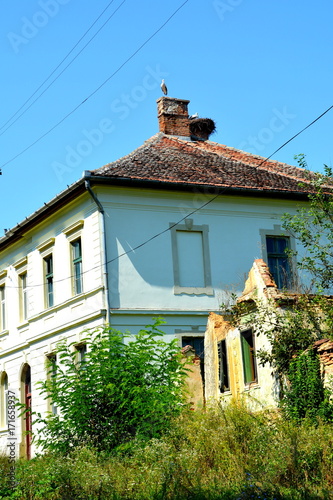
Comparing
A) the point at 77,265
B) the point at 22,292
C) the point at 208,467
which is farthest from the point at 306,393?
the point at 22,292

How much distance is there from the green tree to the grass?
1611 mm

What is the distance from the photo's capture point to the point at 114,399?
757 inches

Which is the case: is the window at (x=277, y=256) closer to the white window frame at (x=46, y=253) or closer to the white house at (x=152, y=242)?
the white house at (x=152, y=242)

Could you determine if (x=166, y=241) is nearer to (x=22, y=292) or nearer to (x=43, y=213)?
(x=43, y=213)

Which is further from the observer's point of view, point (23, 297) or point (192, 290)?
point (23, 297)

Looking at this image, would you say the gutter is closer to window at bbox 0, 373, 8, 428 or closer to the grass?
the grass

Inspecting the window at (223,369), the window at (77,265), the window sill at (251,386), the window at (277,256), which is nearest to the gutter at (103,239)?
the window at (77,265)

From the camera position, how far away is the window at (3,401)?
3347cm

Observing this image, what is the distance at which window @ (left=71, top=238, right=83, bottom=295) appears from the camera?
27.2 metres

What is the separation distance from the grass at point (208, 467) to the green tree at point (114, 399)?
63.4 inches

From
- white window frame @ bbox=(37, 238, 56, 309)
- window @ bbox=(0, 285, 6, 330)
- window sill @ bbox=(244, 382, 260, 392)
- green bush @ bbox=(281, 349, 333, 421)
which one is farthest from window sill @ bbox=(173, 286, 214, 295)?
window @ bbox=(0, 285, 6, 330)

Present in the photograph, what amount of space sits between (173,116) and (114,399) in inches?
623

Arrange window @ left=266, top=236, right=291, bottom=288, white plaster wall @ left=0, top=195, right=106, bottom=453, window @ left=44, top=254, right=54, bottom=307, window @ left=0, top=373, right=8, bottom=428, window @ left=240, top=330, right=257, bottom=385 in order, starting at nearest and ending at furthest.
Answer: window @ left=240, top=330, right=257, bottom=385 < white plaster wall @ left=0, top=195, right=106, bottom=453 < window @ left=266, top=236, right=291, bottom=288 < window @ left=44, top=254, right=54, bottom=307 < window @ left=0, top=373, right=8, bottom=428

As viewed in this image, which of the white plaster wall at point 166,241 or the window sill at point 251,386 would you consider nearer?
the window sill at point 251,386
